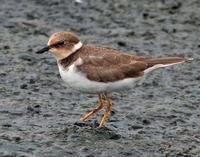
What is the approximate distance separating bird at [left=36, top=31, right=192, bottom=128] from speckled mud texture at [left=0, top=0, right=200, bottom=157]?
604mm

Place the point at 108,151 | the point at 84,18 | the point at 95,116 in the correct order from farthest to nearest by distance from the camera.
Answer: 1. the point at 84,18
2. the point at 95,116
3. the point at 108,151

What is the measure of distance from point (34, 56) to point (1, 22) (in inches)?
70.2

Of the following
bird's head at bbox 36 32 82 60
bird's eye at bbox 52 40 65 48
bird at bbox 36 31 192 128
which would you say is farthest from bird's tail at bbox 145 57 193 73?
bird's eye at bbox 52 40 65 48

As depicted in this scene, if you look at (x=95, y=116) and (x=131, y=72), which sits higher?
(x=131, y=72)

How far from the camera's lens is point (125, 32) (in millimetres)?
12594

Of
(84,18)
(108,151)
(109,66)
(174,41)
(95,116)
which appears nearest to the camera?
(108,151)

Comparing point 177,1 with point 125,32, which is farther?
point 177,1

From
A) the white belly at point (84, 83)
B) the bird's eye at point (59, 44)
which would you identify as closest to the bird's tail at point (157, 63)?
the white belly at point (84, 83)

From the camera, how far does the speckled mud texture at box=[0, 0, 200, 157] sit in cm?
785

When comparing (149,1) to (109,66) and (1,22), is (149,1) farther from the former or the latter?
(109,66)

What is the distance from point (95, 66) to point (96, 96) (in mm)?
1684

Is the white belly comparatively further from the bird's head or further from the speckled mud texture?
the speckled mud texture

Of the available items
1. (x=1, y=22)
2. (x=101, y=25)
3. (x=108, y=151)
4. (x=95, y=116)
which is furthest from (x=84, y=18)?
(x=108, y=151)

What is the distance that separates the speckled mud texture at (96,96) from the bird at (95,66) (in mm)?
604
